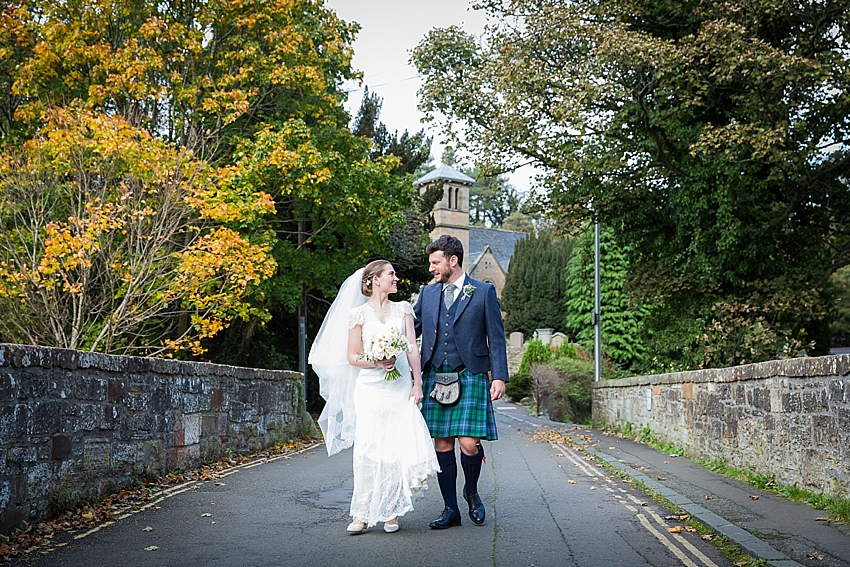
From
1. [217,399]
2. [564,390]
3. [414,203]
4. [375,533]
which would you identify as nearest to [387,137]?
[414,203]

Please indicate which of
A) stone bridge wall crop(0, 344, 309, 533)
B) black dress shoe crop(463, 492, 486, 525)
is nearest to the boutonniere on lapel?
black dress shoe crop(463, 492, 486, 525)

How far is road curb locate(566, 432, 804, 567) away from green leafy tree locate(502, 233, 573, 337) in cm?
4773

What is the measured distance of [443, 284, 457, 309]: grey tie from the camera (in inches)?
277

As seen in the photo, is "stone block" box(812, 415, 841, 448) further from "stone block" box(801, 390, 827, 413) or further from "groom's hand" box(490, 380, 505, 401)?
"groom's hand" box(490, 380, 505, 401)

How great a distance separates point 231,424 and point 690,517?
6833 millimetres

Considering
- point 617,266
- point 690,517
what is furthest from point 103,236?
point 617,266

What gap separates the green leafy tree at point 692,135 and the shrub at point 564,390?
14.5 metres

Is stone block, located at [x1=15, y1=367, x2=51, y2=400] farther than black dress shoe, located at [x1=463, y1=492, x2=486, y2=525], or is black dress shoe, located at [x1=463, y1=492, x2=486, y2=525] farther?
black dress shoe, located at [x1=463, y1=492, x2=486, y2=525]

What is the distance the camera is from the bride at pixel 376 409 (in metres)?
6.62

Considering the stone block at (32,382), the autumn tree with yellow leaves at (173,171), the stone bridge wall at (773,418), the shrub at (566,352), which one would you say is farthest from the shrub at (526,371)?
the stone block at (32,382)

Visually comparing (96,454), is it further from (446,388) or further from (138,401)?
(446,388)

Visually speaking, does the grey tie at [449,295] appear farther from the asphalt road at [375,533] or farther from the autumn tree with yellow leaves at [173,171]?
the autumn tree with yellow leaves at [173,171]

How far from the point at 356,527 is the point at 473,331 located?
5.29 feet

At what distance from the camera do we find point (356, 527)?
6527 millimetres
